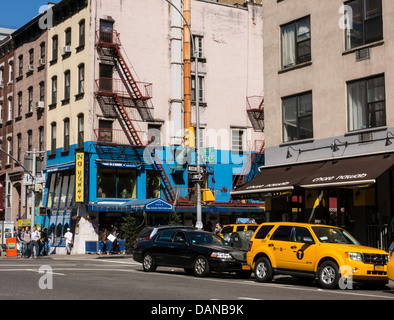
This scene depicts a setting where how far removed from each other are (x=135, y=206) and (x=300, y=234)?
22.0 metres

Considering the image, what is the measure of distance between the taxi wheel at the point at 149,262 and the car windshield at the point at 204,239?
1872 mm

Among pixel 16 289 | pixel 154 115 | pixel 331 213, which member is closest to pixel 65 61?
pixel 154 115

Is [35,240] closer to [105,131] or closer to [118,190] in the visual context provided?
[118,190]

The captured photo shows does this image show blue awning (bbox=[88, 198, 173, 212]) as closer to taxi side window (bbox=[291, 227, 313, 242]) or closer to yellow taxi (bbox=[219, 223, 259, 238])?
yellow taxi (bbox=[219, 223, 259, 238])

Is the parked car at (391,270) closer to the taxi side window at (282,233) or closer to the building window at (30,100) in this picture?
the taxi side window at (282,233)

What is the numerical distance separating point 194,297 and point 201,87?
33.9 meters

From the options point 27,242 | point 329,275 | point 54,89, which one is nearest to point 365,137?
point 329,275

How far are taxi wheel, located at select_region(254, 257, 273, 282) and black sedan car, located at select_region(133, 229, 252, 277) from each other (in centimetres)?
105

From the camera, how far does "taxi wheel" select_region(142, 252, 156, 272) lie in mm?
23203

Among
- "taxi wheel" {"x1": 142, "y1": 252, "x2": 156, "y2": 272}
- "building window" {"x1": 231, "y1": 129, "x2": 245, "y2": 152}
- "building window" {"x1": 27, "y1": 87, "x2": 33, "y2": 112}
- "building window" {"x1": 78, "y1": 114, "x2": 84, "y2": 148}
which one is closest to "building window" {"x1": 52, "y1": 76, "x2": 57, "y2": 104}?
"building window" {"x1": 27, "y1": 87, "x2": 33, "y2": 112}

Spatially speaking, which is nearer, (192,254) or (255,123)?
(192,254)

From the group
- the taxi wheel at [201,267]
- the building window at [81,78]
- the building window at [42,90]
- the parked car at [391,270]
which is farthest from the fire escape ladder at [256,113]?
the parked car at [391,270]

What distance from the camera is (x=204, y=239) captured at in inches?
881

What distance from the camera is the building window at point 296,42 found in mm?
27031
